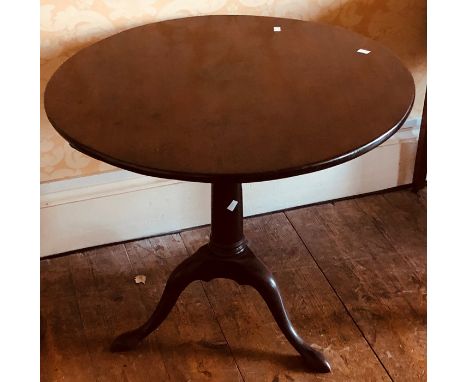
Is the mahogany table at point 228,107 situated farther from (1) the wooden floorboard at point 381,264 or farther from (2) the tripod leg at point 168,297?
(1) the wooden floorboard at point 381,264

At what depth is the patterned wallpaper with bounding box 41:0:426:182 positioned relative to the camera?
1.75 m

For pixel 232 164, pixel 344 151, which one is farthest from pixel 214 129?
pixel 344 151

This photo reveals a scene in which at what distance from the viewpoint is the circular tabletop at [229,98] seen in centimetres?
125

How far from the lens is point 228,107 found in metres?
1.37

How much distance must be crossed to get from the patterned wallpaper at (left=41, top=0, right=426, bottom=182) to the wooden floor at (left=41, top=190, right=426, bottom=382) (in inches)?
11.7

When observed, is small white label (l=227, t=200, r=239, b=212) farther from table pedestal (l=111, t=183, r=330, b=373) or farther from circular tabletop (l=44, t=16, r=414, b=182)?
circular tabletop (l=44, t=16, r=414, b=182)

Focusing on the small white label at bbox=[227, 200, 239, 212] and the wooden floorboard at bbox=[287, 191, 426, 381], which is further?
the wooden floorboard at bbox=[287, 191, 426, 381]

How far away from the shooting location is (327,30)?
5.49 feet

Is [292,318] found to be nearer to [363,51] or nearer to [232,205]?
[232,205]

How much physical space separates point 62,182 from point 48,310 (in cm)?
33

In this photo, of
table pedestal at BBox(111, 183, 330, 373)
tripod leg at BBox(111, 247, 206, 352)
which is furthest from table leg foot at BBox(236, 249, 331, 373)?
tripod leg at BBox(111, 247, 206, 352)

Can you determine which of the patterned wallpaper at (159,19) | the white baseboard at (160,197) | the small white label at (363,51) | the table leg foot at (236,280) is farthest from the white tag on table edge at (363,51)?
the white baseboard at (160,197)

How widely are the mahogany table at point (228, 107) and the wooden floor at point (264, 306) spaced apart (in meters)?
0.08
